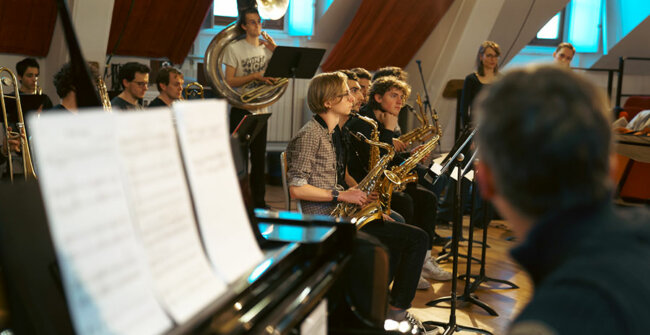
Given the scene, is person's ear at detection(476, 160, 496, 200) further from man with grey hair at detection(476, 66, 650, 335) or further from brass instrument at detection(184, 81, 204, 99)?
brass instrument at detection(184, 81, 204, 99)

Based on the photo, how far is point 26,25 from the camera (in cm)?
516

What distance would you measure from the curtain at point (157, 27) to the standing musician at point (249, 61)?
5.17 feet

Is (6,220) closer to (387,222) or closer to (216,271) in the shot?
(216,271)

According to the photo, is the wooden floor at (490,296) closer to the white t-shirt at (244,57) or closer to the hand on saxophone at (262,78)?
the hand on saxophone at (262,78)

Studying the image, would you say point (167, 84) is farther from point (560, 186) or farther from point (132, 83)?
point (560, 186)

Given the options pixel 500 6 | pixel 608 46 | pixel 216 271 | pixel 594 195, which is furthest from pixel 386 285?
pixel 608 46

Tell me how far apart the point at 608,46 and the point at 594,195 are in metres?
8.14

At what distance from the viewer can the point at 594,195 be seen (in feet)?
2.47

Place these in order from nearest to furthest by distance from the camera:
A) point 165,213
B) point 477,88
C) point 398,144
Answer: point 165,213 < point 398,144 < point 477,88

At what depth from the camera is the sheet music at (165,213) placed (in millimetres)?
895

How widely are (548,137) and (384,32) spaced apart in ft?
20.6

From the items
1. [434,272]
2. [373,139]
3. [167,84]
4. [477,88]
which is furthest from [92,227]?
[477,88]

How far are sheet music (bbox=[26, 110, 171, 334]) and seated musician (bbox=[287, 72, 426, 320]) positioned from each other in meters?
1.74

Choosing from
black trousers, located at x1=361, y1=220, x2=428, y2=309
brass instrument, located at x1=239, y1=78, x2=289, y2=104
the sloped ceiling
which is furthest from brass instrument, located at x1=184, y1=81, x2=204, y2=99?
the sloped ceiling
